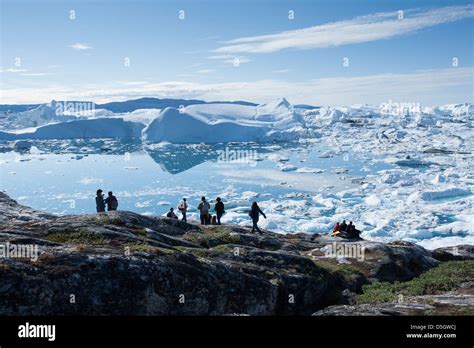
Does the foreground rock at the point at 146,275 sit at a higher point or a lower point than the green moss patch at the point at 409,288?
higher

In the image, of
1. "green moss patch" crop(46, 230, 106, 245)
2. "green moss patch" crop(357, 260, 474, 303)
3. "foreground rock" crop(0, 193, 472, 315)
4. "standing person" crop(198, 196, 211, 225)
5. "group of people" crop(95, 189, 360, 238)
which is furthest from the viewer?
"standing person" crop(198, 196, 211, 225)

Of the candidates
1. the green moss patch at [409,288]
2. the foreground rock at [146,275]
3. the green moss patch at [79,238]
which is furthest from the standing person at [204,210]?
the green moss patch at [79,238]

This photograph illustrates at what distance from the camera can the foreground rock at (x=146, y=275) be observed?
29.6ft

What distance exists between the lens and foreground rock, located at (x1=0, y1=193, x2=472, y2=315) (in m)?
9.02

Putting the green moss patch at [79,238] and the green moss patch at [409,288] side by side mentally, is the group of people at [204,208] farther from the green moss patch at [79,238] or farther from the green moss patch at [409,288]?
the green moss patch at [79,238]

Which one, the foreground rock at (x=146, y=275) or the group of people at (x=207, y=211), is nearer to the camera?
the foreground rock at (x=146, y=275)

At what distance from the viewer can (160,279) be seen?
408 inches

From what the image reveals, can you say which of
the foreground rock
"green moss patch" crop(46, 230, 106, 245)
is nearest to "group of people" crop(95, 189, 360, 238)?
the foreground rock

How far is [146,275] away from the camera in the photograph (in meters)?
10.2

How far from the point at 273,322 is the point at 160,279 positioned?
5.97 m

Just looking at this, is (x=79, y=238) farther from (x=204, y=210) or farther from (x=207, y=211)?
(x=207, y=211)

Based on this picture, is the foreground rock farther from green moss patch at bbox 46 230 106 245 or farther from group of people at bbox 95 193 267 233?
group of people at bbox 95 193 267 233

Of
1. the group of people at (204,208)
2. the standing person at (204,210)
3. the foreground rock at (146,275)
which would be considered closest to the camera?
the foreground rock at (146,275)

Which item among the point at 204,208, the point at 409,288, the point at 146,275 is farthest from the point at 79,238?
the point at 204,208
